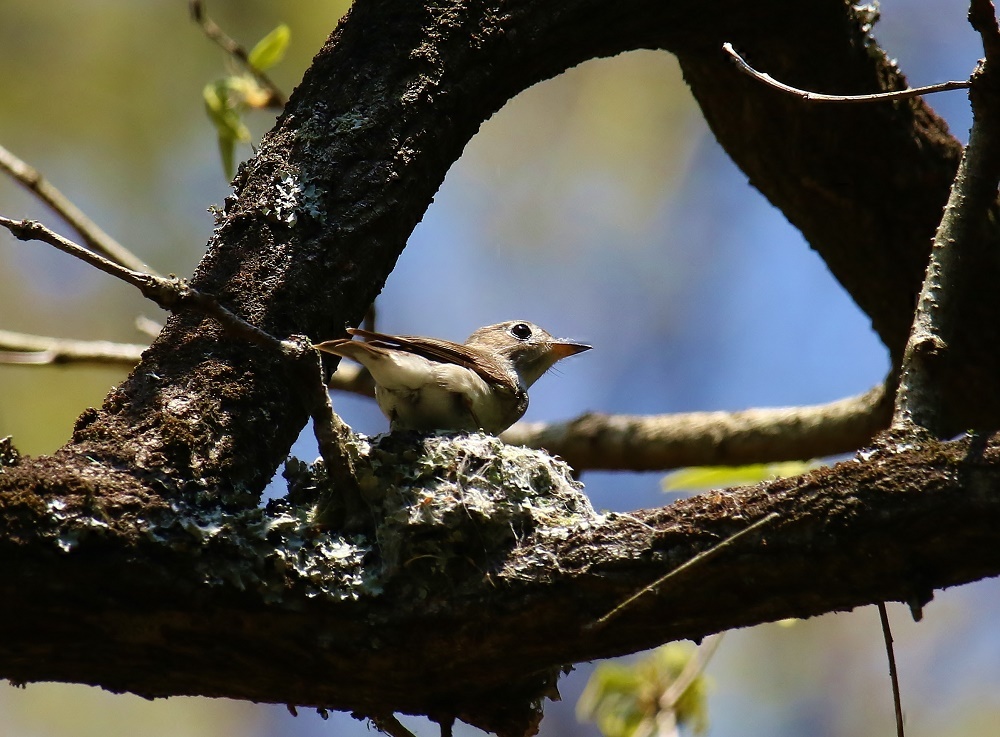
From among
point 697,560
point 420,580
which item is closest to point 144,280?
point 420,580

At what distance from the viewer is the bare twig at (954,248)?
104 inches

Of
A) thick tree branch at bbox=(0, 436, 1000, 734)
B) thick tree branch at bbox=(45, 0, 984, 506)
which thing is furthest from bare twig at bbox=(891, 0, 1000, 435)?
thick tree branch at bbox=(45, 0, 984, 506)

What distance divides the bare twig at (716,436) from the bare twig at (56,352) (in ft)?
7.74

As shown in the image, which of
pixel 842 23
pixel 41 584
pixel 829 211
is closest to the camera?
pixel 41 584

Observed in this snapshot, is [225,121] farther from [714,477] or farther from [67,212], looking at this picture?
[714,477]

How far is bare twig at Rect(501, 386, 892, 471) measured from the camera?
548cm

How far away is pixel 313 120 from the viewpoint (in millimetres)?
3326

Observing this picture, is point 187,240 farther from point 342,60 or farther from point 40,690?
point 342,60

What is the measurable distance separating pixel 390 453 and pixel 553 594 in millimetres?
1016

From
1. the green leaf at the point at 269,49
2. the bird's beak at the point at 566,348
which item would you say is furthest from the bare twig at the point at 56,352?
the bird's beak at the point at 566,348

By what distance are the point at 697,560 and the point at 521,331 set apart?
3.13 meters

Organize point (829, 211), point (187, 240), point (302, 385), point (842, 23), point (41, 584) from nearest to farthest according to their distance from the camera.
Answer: point (41, 584)
point (302, 385)
point (842, 23)
point (829, 211)
point (187, 240)

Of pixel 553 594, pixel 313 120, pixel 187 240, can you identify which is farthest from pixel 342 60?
pixel 187 240

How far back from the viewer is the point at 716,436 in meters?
5.54
